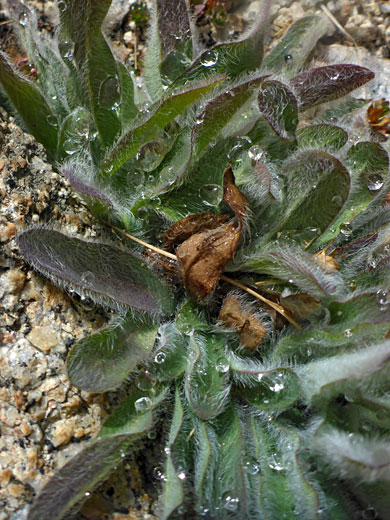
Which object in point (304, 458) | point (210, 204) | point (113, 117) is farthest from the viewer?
point (113, 117)

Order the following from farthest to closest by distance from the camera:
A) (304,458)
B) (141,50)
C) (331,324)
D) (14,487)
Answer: (141,50) < (331,324) < (304,458) < (14,487)

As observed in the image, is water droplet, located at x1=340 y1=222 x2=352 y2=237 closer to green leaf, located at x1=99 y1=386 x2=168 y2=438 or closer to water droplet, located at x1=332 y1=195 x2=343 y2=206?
water droplet, located at x1=332 y1=195 x2=343 y2=206

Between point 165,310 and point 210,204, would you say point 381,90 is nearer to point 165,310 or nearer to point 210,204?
point 210,204

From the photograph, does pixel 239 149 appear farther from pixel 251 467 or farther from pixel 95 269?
pixel 251 467

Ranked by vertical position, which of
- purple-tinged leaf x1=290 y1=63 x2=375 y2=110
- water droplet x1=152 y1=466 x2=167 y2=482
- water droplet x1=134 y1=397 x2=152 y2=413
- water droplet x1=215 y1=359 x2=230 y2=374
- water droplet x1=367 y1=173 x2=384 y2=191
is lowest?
water droplet x1=152 y1=466 x2=167 y2=482

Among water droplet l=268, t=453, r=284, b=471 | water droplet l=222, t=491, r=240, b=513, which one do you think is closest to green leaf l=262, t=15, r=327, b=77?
water droplet l=268, t=453, r=284, b=471

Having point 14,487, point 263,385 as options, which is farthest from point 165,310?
point 14,487
